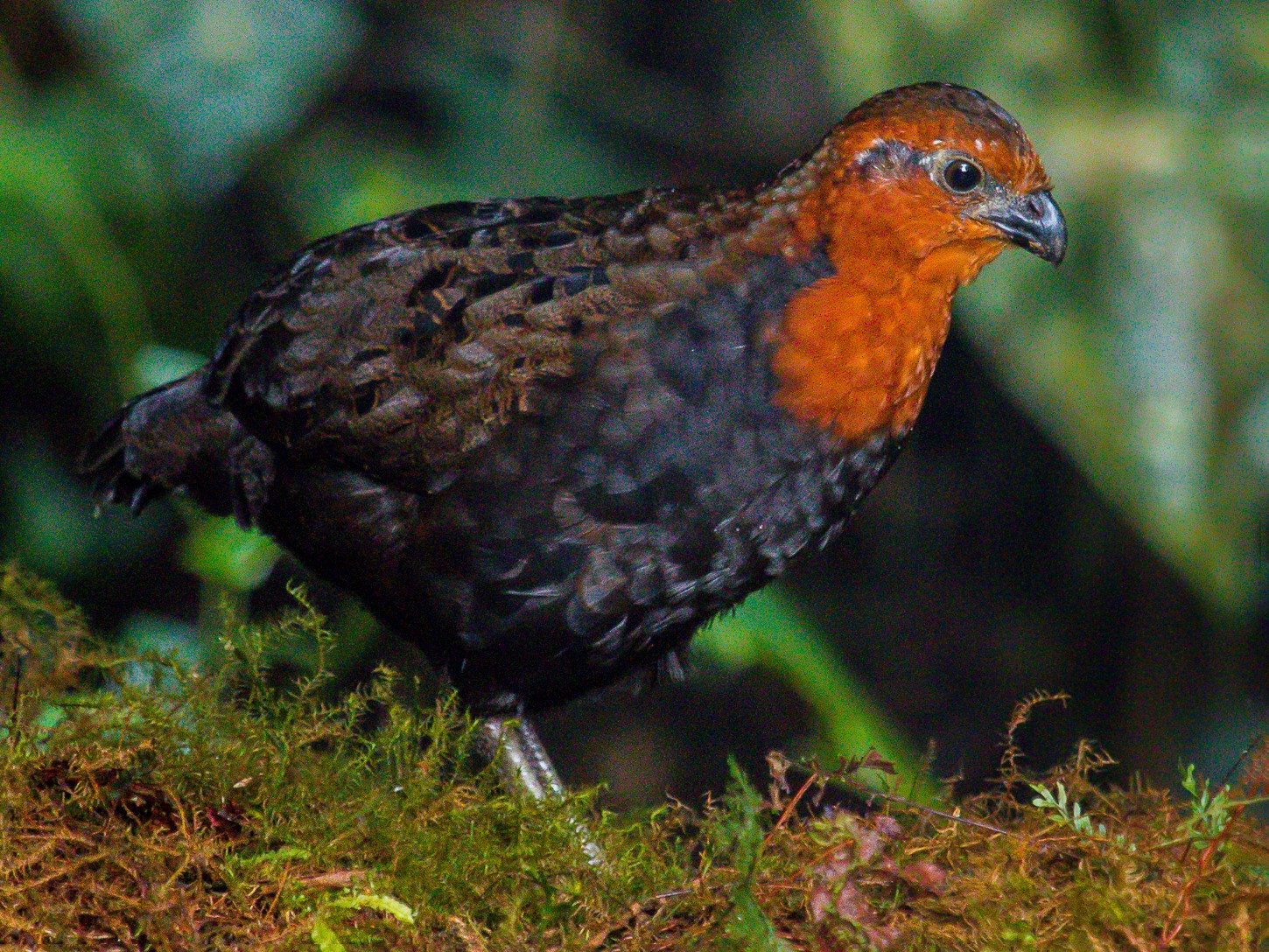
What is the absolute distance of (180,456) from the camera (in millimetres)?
2982

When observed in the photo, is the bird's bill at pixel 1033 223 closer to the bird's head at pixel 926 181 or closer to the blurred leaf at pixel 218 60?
the bird's head at pixel 926 181

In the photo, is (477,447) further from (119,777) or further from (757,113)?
(757,113)

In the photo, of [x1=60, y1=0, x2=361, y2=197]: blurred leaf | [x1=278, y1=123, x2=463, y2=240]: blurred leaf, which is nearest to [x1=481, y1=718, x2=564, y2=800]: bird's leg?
[x1=278, y1=123, x2=463, y2=240]: blurred leaf

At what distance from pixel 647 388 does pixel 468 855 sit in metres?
0.89

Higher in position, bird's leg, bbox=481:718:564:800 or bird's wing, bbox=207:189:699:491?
bird's wing, bbox=207:189:699:491

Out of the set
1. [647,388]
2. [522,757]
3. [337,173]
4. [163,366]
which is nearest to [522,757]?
[522,757]

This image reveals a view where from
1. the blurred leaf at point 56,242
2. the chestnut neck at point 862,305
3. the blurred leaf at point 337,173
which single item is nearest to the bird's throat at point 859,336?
the chestnut neck at point 862,305

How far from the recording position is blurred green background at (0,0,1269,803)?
10.9 ft

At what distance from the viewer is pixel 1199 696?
472cm

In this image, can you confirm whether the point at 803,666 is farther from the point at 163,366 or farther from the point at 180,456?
the point at 163,366

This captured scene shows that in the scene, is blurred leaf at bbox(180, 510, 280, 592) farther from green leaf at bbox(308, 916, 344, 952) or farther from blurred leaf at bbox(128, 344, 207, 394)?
green leaf at bbox(308, 916, 344, 952)

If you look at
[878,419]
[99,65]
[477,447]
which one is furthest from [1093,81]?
[99,65]

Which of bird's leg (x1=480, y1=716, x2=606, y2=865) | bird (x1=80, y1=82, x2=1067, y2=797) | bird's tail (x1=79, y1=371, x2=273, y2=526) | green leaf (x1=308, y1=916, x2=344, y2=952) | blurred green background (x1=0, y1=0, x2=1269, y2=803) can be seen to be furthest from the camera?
blurred green background (x1=0, y1=0, x2=1269, y2=803)

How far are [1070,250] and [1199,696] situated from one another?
2.08 meters
